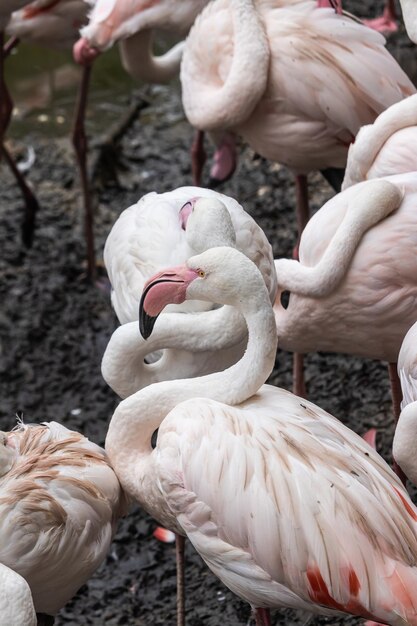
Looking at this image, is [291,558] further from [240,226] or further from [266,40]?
Answer: [266,40]

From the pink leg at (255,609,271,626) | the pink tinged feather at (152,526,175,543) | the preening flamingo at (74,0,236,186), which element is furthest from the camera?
the preening flamingo at (74,0,236,186)

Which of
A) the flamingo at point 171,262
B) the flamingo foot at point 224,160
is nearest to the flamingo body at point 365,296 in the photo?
the flamingo at point 171,262

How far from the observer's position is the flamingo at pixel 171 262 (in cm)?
404

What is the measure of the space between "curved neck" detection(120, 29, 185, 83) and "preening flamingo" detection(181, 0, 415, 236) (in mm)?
847

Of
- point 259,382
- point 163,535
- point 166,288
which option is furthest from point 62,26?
point 259,382

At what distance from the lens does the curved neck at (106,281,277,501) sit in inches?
148

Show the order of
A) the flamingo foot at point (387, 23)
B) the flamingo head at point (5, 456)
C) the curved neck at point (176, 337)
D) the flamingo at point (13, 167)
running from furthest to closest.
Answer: the flamingo foot at point (387, 23), the flamingo at point (13, 167), the curved neck at point (176, 337), the flamingo head at point (5, 456)

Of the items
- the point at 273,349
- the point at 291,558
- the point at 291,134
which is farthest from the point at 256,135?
the point at 291,558

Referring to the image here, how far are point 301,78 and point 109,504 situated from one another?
7.55 feet

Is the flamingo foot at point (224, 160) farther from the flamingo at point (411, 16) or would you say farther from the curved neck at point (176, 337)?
the curved neck at point (176, 337)

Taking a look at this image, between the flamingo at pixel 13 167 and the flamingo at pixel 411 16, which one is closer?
the flamingo at pixel 411 16

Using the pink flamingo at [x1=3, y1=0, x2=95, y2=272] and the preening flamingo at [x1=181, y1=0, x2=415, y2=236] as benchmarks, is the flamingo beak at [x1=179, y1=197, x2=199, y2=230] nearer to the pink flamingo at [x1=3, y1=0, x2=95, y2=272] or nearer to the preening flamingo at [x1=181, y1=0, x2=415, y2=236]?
the preening flamingo at [x1=181, y1=0, x2=415, y2=236]

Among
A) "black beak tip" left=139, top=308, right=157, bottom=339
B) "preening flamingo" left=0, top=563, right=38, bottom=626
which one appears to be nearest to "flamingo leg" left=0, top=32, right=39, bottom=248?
"black beak tip" left=139, top=308, right=157, bottom=339

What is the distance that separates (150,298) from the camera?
369cm
